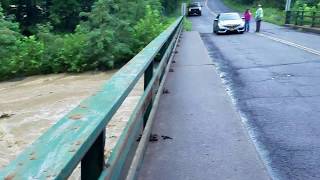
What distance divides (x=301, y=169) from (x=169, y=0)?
2787 inches

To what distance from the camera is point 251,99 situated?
26.3 feet

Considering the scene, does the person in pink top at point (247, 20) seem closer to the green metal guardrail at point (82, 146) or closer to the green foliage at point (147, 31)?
the green foliage at point (147, 31)

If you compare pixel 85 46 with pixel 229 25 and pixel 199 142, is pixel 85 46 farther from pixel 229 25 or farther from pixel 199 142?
pixel 199 142

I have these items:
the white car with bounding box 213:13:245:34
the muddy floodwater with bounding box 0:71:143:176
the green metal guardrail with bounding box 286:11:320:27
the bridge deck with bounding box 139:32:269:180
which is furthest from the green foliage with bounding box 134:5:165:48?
the green metal guardrail with bounding box 286:11:320:27

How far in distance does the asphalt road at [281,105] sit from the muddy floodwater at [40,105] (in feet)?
7.52

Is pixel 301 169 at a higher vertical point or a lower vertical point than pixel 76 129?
lower

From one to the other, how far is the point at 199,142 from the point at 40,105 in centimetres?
1021

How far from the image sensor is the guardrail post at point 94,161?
2.26 metres

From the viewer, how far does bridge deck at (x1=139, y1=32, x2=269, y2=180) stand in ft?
14.0

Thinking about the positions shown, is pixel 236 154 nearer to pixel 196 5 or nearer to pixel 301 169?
pixel 301 169

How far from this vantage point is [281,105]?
290 inches

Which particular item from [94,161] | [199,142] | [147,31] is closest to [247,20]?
[147,31]

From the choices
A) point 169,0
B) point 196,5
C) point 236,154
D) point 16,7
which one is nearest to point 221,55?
point 236,154

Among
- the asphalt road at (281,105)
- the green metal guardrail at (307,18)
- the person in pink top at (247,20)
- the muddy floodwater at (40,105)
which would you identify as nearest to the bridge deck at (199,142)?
the asphalt road at (281,105)
